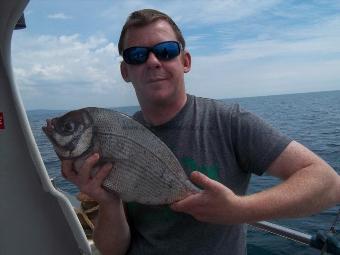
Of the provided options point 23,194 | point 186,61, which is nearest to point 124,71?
point 186,61

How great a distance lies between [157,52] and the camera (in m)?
2.13

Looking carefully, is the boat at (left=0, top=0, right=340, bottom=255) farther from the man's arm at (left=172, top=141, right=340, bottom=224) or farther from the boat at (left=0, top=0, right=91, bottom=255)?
the man's arm at (left=172, top=141, right=340, bottom=224)

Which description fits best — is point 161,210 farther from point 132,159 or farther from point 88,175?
point 88,175

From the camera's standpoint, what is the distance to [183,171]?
2080mm

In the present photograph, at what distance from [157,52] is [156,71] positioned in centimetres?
10

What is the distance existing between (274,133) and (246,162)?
0.22 m

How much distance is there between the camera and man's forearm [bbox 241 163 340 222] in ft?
6.02

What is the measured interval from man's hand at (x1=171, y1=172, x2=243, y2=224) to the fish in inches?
7.3

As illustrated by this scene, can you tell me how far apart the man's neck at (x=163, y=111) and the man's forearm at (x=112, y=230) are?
0.51m

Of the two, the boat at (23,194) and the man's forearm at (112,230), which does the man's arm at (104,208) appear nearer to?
the man's forearm at (112,230)

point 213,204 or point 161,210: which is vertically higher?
point 213,204

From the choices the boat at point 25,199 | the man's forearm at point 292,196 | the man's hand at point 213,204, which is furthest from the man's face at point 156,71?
the boat at point 25,199

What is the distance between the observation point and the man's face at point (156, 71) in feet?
6.96

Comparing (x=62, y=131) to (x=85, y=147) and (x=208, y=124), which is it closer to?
(x=85, y=147)
